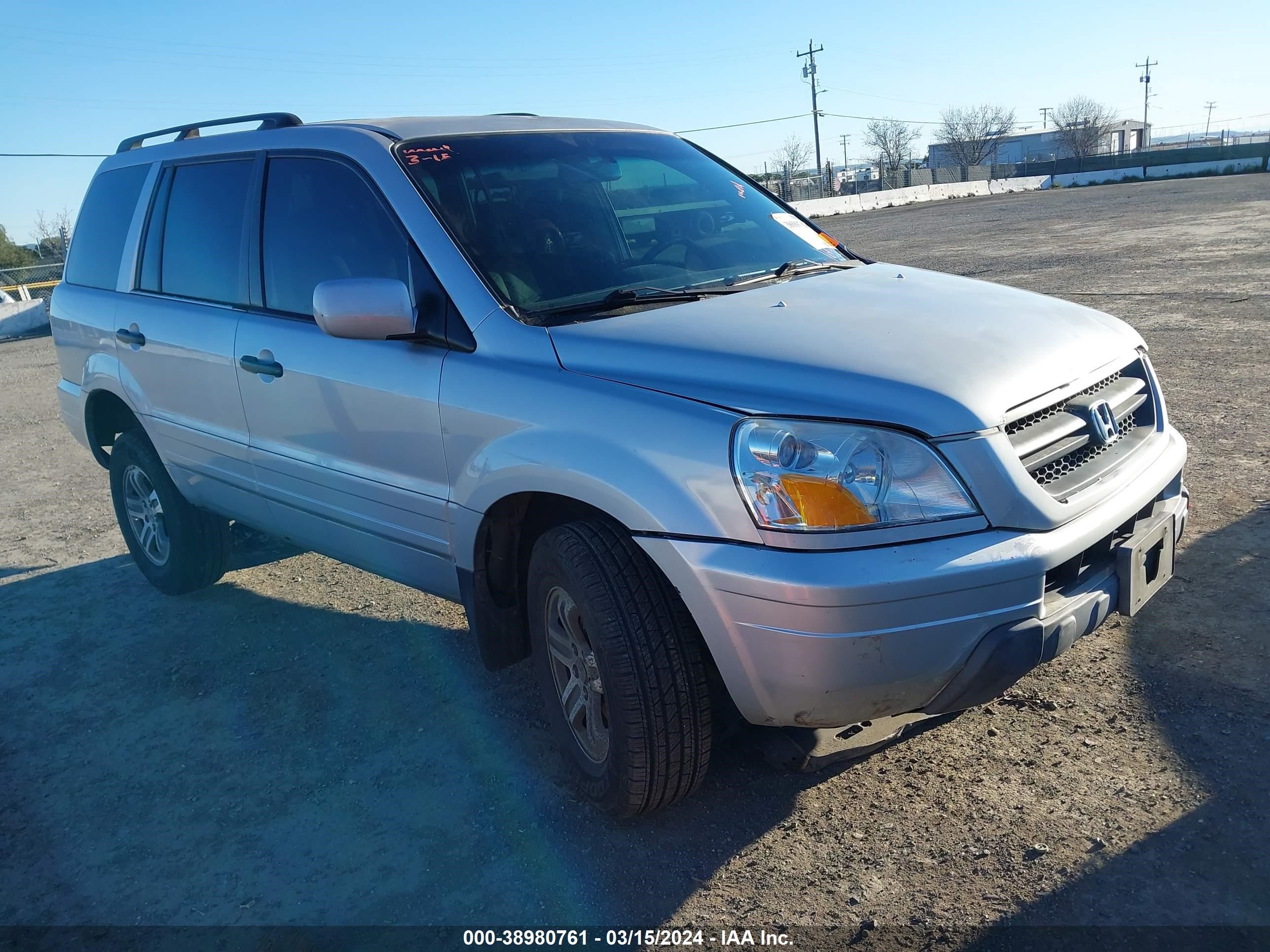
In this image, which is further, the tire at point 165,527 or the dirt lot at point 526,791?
the tire at point 165,527

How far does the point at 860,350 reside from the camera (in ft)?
8.38

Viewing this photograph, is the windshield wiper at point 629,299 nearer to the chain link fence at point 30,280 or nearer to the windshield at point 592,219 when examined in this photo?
the windshield at point 592,219

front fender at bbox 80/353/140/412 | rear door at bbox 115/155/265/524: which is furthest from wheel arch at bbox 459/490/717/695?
front fender at bbox 80/353/140/412

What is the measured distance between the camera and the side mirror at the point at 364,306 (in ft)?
9.69

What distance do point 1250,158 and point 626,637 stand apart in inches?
2275

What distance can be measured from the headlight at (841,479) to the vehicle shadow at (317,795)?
104cm

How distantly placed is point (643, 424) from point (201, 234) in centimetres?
266

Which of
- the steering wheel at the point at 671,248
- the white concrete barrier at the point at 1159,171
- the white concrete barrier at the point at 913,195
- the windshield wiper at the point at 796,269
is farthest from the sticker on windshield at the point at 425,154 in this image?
the white concrete barrier at the point at 1159,171

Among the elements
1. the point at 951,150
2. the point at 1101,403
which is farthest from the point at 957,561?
the point at 951,150

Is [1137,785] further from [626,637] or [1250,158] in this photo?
[1250,158]

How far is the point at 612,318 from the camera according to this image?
2.93 meters

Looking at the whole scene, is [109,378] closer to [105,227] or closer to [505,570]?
[105,227]

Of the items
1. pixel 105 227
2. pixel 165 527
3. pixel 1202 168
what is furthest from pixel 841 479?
pixel 1202 168

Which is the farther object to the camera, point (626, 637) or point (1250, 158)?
point (1250, 158)
